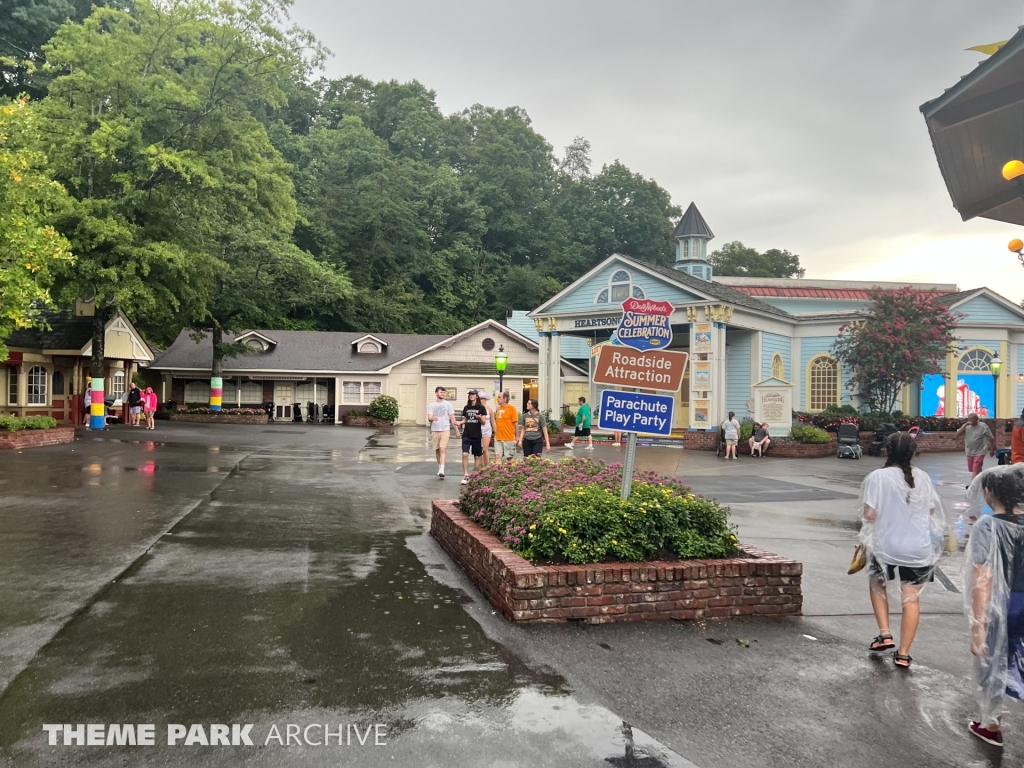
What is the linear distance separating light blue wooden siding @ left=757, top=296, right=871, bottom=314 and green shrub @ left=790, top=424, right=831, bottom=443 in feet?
56.1

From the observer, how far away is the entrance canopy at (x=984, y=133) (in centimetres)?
356

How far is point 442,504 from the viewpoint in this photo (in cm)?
925

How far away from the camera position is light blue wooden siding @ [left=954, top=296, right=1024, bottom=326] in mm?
28469

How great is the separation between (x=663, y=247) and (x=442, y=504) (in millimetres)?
60885

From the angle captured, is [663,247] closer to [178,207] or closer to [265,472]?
[178,207]

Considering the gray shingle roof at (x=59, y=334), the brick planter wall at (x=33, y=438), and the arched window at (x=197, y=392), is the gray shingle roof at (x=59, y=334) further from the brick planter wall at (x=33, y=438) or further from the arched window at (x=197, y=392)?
the arched window at (x=197, y=392)

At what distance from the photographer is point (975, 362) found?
2859 cm

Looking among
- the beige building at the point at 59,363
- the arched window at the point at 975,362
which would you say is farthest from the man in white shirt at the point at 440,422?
the arched window at the point at 975,362

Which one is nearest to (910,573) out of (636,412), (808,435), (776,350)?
(636,412)

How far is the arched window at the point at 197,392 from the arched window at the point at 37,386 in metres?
13.5

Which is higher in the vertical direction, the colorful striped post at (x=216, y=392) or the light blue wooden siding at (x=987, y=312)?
the light blue wooden siding at (x=987, y=312)

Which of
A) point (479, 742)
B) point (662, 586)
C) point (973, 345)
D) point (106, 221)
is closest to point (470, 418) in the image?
point (662, 586)

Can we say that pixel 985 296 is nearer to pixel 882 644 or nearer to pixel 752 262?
pixel 882 644

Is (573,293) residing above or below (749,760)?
above
